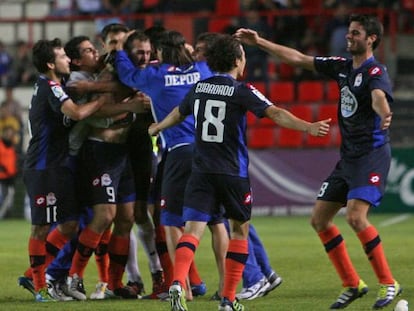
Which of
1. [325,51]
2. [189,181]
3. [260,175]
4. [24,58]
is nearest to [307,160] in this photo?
[260,175]

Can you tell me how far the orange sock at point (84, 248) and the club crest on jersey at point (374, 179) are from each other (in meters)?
2.48

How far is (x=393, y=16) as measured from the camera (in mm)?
23359

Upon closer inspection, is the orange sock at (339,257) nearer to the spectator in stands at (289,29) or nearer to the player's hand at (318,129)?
the player's hand at (318,129)

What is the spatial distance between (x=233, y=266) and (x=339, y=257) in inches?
42.8

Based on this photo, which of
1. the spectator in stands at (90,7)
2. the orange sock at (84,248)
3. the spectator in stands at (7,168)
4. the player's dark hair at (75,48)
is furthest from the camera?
the spectator in stands at (90,7)

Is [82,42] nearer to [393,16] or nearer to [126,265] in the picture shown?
[126,265]

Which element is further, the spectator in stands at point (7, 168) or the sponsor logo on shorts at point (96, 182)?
the spectator in stands at point (7, 168)

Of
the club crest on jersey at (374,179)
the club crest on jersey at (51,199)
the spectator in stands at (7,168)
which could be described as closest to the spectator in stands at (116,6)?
the spectator in stands at (7,168)

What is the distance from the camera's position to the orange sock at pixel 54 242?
10.5 m

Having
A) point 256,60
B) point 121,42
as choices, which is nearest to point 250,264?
point 121,42

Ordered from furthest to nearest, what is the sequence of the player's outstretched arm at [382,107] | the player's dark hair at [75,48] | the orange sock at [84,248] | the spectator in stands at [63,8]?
the spectator in stands at [63,8]
the player's dark hair at [75,48]
the orange sock at [84,248]
the player's outstretched arm at [382,107]

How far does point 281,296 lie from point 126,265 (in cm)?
150

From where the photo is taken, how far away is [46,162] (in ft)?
33.6

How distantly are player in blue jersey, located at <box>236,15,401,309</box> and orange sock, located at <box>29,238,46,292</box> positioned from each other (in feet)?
7.70
